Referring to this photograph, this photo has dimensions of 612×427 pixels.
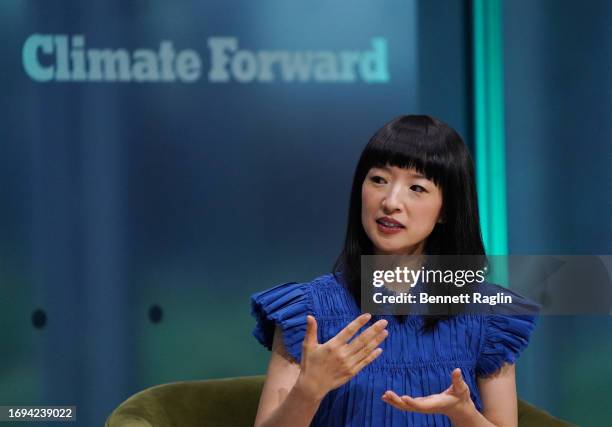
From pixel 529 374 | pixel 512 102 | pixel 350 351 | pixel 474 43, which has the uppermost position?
pixel 474 43

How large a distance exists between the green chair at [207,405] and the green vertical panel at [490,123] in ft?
2.92

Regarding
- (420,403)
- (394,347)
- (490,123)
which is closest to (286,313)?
(394,347)

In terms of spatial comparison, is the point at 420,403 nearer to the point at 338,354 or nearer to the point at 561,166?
the point at 338,354

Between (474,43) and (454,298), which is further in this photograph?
(474,43)

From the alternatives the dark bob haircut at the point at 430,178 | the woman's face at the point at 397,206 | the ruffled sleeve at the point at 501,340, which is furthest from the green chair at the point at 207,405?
the woman's face at the point at 397,206

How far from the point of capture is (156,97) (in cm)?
292

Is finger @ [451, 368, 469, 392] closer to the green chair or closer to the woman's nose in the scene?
the woman's nose

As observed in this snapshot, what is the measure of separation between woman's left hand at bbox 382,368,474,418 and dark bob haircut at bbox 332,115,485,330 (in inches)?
10.2

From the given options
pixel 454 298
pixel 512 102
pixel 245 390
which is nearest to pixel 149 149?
pixel 245 390

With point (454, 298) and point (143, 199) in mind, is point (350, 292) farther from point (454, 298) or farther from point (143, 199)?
point (143, 199)

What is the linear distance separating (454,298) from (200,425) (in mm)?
755

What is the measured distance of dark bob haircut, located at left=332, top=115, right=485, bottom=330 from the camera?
1681 mm

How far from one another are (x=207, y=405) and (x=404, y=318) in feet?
2.21

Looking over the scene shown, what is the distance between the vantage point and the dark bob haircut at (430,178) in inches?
66.2
